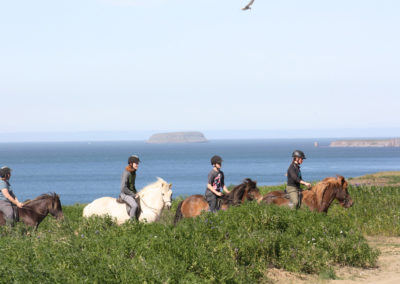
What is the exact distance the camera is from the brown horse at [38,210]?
16031 millimetres

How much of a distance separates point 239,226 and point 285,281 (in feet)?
6.92

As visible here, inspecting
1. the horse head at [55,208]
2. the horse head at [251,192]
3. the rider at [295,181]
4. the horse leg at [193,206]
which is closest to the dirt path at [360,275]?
the rider at [295,181]

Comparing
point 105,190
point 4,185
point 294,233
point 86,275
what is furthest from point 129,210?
point 105,190

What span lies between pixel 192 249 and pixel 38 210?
7271 millimetres

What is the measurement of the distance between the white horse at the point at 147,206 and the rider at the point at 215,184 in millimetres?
1148

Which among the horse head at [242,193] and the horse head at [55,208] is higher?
the horse head at [242,193]

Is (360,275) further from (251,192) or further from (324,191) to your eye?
(251,192)

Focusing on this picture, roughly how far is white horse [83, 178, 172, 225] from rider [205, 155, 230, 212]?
1148mm

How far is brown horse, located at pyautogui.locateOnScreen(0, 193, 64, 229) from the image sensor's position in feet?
52.6

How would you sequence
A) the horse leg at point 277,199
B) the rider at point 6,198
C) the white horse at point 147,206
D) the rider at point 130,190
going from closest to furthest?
1. the rider at point 6,198
2. the rider at point 130,190
3. the white horse at point 147,206
4. the horse leg at point 277,199

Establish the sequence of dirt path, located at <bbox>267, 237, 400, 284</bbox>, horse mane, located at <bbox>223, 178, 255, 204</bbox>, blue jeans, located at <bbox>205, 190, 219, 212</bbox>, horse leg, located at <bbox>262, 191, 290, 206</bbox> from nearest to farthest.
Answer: dirt path, located at <bbox>267, 237, 400, 284</bbox> < blue jeans, located at <bbox>205, 190, 219, 212</bbox> < horse mane, located at <bbox>223, 178, 255, 204</bbox> < horse leg, located at <bbox>262, 191, 290, 206</bbox>

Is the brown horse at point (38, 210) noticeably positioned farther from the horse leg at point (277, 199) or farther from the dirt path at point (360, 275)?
the dirt path at point (360, 275)

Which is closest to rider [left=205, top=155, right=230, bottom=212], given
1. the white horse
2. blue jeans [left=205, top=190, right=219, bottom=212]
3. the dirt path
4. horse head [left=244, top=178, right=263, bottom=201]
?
blue jeans [left=205, top=190, right=219, bottom=212]

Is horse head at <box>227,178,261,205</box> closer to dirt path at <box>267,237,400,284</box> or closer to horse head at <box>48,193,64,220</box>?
dirt path at <box>267,237,400,284</box>
